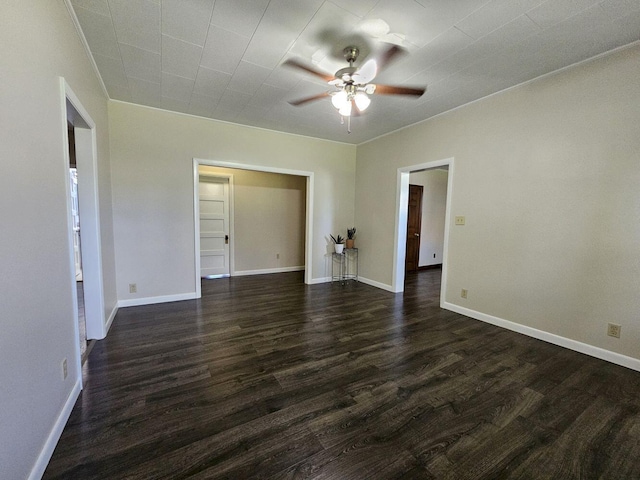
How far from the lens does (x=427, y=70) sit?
102 inches

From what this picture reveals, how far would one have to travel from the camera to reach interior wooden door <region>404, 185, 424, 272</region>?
6.11 m

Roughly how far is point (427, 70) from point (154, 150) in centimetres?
360

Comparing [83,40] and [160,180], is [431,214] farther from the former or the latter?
[83,40]

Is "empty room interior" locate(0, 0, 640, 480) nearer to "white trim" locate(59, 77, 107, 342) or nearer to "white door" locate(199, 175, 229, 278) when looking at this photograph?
"white trim" locate(59, 77, 107, 342)

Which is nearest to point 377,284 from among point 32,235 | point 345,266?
point 345,266

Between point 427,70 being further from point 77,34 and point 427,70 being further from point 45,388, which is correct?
point 45,388

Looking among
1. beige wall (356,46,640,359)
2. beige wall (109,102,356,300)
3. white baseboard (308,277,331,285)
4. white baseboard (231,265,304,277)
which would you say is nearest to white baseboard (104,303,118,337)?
beige wall (109,102,356,300)

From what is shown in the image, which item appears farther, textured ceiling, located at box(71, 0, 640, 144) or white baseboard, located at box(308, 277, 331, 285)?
white baseboard, located at box(308, 277, 331, 285)

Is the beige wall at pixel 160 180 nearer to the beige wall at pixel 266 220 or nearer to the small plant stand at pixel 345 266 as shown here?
the beige wall at pixel 266 220

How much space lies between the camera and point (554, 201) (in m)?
2.68

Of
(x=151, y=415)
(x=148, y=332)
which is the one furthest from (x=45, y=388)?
(x=148, y=332)

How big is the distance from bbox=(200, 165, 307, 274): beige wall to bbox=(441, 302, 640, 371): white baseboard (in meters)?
3.86

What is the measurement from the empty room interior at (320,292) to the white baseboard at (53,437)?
0.05 feet

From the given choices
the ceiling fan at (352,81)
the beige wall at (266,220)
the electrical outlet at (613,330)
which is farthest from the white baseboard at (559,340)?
the beige wall at (266,220)
